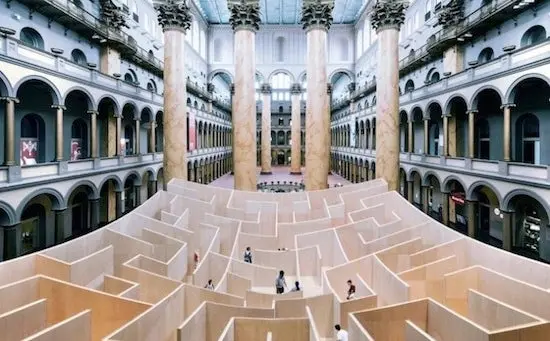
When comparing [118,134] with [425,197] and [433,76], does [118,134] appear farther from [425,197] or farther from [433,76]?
[433,76]

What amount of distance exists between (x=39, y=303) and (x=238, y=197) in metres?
9.58

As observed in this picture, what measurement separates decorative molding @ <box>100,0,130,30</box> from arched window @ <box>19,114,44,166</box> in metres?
9.19

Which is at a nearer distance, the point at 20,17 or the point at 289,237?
the point at 289,237

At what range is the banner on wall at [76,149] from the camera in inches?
906

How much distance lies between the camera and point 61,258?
10.3 m

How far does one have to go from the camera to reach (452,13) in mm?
24344

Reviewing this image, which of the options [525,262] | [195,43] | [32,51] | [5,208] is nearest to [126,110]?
[32,51]

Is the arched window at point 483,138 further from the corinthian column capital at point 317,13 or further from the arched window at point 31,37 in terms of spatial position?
the arched window at point 31,37

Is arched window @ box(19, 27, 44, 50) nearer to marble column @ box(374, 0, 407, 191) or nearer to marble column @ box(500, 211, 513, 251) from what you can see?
marble column @ box(374, 0, 407, 191)

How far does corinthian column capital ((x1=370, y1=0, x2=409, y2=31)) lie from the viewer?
17031mm

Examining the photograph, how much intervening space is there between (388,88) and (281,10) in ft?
106

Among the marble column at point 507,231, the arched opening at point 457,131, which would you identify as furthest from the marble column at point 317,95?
the arched opening at point 457,131

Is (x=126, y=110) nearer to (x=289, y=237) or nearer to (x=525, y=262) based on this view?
(x=289, y=237)

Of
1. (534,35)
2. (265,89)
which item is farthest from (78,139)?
(265,89)
